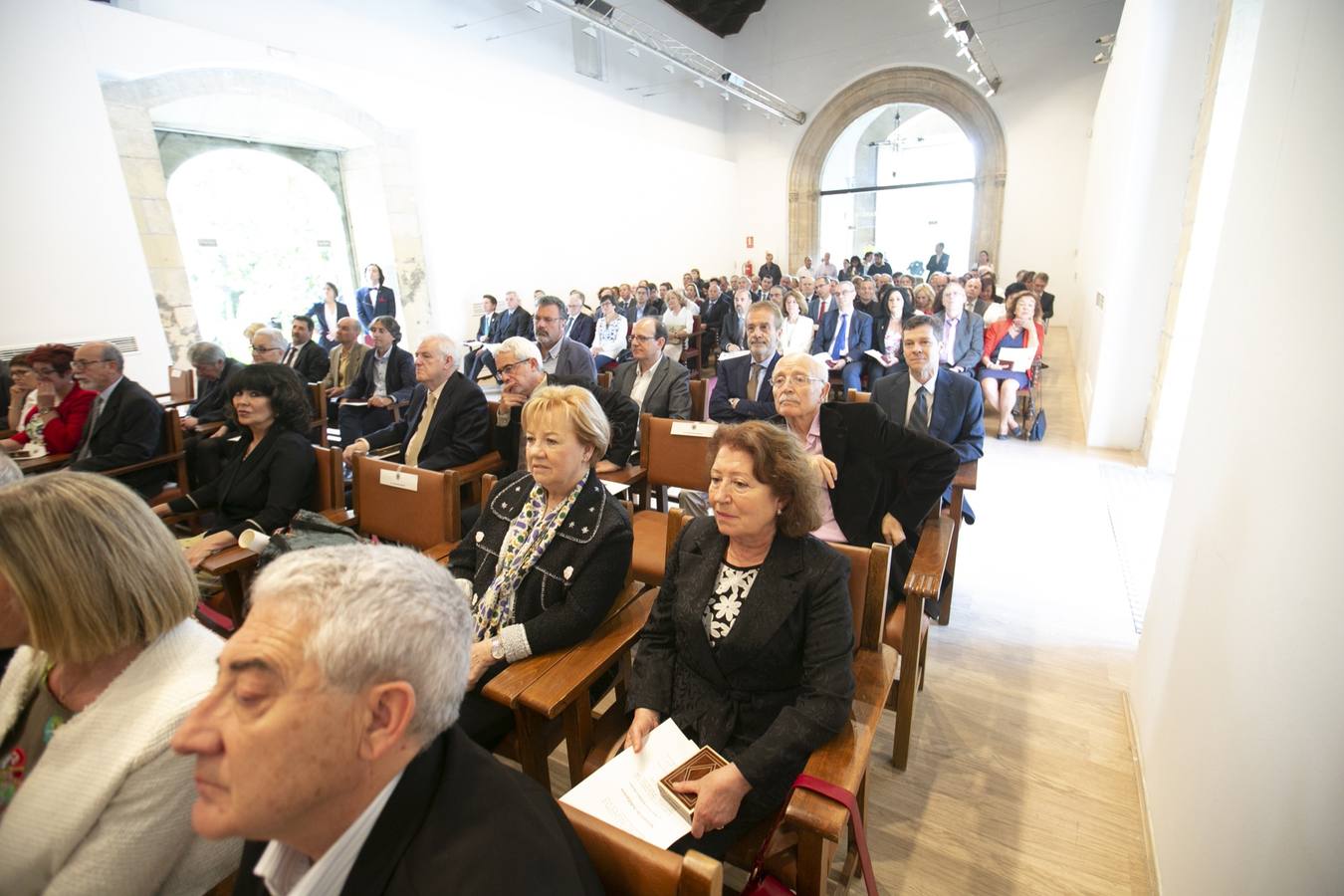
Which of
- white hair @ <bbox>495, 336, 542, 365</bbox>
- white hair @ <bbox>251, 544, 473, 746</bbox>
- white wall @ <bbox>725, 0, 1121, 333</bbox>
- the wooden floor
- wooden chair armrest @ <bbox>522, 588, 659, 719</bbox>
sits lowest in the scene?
the wooden floor

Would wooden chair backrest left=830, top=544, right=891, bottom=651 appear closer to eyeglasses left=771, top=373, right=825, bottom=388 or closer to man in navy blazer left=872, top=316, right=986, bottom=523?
eyeglasses left=771, top=373, right=825, bottom=388

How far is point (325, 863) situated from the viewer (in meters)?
0.73

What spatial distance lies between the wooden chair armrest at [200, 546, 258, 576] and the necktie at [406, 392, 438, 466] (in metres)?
1.20

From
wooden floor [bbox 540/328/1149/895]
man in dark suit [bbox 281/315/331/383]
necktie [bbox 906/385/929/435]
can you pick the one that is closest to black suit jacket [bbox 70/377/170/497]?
man in dark suit [bbox 281/315/331/383]

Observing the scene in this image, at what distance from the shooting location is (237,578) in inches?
87.5

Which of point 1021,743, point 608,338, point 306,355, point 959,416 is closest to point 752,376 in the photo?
point 959,416

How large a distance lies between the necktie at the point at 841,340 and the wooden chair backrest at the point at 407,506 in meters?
4.75

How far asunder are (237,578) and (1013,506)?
13.8ft

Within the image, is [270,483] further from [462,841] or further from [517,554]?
[462,841]

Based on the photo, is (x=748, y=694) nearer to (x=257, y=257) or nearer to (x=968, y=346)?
(x=968, y=346)

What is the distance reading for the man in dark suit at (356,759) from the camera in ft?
2.29

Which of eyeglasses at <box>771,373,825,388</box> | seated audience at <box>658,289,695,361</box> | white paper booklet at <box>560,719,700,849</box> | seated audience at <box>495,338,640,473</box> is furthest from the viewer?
seated audience at <box>658,289,695,361</box>

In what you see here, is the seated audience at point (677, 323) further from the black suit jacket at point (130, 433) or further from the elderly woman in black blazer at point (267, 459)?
the elderly woman in black blazer at point (267, 459)

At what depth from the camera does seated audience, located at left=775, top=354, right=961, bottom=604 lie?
2160 mm
